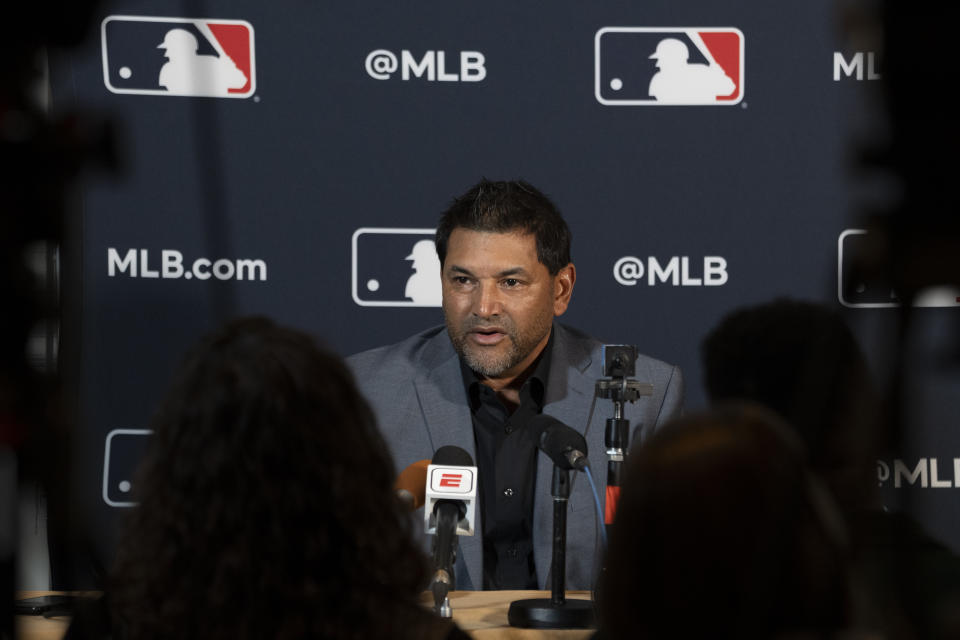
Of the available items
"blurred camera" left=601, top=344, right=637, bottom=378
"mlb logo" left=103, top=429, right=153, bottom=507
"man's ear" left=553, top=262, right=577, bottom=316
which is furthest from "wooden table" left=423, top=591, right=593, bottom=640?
"mlb logo" left=103, top=429, right=153, bottom=507

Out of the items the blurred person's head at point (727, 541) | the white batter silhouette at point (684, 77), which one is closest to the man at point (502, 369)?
the white batter silhouette at point (684, 77)

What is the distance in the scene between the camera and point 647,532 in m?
0.38

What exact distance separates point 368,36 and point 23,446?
8.15 feet

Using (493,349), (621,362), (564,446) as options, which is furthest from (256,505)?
(493,349)

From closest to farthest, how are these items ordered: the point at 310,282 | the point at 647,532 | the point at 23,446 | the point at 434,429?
1. the point at 23,446
2. the point at 647,532
3. the point at 434,429
4. the point at 310,282

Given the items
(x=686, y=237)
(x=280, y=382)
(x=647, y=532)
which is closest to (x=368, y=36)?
(x=686, y=237)

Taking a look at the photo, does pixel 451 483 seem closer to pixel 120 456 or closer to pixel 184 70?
pixel 120 456

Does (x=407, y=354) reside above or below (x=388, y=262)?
below

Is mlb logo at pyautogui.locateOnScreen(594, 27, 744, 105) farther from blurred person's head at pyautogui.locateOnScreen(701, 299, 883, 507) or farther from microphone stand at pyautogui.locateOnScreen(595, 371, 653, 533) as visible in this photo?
blurred person's head at pyautogui.locateOnScreen(701, 299, 883, 507)

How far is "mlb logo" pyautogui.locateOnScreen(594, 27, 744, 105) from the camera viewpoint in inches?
103

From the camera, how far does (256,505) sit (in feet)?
2.72

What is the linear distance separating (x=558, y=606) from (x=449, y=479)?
0.28 metres

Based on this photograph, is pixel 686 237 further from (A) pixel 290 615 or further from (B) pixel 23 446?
(B) pixel 23 446

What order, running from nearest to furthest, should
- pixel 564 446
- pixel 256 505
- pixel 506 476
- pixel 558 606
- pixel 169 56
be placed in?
pixel 256 505
pixel 564 446
pixel 558 606
pixel 506 476
pixel 169 56
